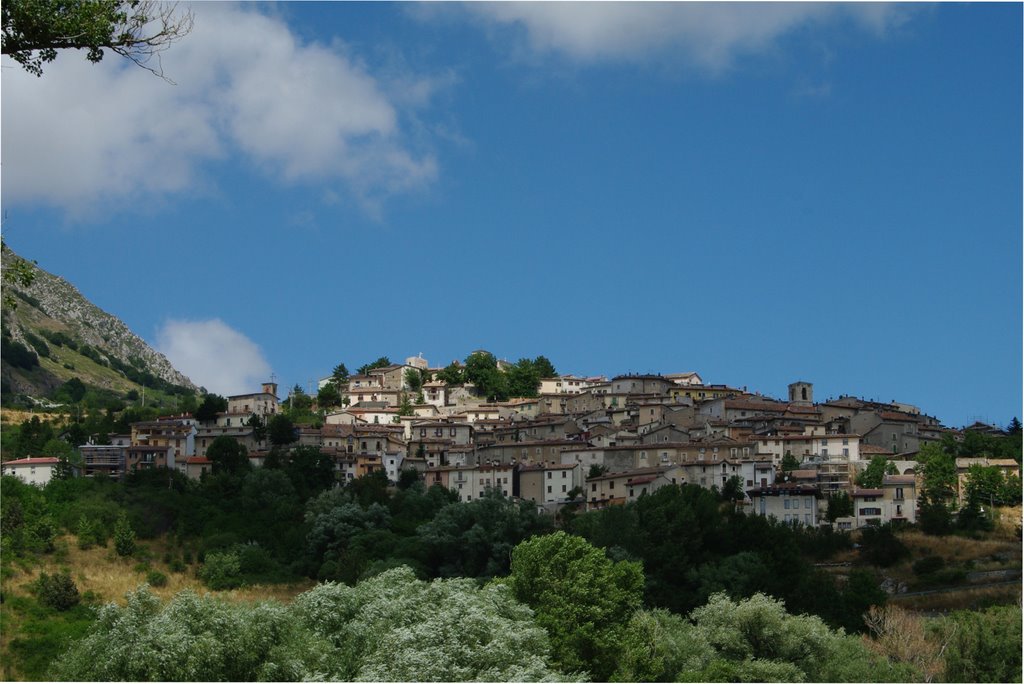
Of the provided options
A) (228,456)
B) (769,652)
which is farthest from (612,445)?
(769,652)

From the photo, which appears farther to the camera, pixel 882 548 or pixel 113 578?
pixel 113 578

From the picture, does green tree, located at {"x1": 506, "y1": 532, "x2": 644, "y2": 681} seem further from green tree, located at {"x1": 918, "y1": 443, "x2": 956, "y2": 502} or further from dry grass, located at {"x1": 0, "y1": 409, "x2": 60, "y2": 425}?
dry grass, located at {"x1": 0, "y1": 409, "x2": 60, "y2": 425}

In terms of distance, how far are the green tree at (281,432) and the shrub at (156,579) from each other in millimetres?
21209

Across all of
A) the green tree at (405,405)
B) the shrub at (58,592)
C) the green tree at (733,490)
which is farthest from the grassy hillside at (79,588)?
the green tree at (405,405)

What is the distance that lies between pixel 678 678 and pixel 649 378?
6632cm

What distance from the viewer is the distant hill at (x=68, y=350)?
426 feet

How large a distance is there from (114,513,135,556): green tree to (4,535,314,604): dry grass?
0.38m

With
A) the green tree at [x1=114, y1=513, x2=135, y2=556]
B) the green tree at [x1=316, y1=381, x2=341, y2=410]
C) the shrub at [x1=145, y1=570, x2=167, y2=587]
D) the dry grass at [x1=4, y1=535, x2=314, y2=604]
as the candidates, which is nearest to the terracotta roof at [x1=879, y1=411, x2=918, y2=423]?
the dry grass at [x1=4, y1=535, x2=314, y2=604]

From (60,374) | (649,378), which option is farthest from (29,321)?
(649,378)

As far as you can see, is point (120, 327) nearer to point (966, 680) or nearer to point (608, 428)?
point (608, 428)

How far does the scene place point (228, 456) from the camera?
7962cm

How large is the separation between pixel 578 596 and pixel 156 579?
105 ft

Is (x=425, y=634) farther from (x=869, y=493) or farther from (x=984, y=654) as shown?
(x=869, y=493)

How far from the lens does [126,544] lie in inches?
2635
